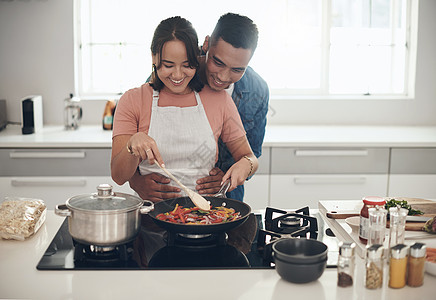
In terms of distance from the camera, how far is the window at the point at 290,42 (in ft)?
13.0

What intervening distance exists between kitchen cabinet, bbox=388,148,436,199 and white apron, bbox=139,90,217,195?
5.18ft

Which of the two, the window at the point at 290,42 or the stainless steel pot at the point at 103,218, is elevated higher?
the window at the point at 290,42

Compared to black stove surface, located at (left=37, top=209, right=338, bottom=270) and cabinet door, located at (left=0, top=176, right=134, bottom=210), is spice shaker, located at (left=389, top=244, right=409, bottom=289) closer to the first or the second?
black stove surface, located at (left=37, top=209, right=338, bottom=270)

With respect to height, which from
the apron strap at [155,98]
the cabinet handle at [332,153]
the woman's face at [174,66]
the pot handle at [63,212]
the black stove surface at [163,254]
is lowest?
the black stove surface at [163,254]

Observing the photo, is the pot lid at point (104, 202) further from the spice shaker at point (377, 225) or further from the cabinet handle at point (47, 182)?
the cabinet handle at point (47, 182)

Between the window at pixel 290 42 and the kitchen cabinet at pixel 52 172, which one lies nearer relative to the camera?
the kitchen cabinet at pixel 52 172

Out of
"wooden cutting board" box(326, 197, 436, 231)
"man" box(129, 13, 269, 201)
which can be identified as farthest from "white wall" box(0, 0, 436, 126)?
"wooden cutting board" box(326, 197, 436, 231)

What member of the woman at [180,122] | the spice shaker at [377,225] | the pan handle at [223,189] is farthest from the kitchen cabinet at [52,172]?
the spice shaker at [377,225]

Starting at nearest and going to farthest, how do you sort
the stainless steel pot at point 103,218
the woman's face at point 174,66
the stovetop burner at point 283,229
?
the stainless steel pot at point 103,218
the stovetop burner at point 283,229
the woman's face at point 174,66

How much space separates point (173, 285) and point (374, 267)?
486mm

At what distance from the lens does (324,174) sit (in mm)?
3287

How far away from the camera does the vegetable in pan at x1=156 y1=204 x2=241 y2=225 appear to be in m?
1.65

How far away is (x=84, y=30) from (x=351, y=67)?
1.92 meters

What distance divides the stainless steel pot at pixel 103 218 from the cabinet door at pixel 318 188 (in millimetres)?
1816
